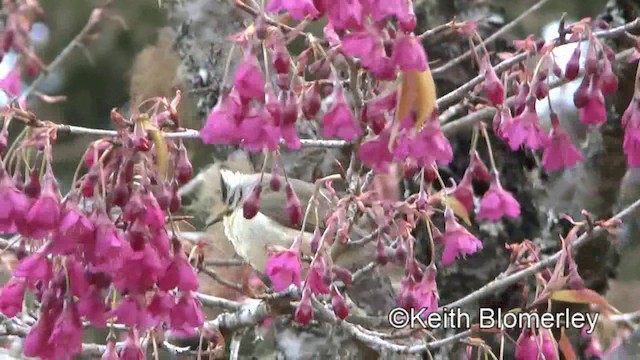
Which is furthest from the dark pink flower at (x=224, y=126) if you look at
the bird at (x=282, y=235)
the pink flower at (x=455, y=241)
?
the bird at (x=282, y=235)

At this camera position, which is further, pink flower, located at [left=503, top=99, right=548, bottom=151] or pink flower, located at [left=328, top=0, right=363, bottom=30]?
pink flower, located at [left=503, top=99, right=548, bottom=151]

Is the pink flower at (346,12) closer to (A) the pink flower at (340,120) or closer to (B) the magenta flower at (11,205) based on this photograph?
(A) the pink flower at (340,120)

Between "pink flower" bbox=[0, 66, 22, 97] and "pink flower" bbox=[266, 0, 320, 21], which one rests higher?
"pink flower" bbox=[266, 0, 320, 21]

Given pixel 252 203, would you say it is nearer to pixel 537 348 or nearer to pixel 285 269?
pixel 285 269

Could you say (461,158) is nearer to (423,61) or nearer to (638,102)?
(638,102)

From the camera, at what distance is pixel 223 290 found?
6.97 feet

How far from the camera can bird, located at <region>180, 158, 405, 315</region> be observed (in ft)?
5.49

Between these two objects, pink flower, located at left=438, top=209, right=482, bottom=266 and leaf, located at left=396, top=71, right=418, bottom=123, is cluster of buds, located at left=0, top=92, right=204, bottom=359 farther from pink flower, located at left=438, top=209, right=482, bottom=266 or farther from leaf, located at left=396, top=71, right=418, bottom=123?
pink flower, located at left=438, top=209, right=482, bottom=266

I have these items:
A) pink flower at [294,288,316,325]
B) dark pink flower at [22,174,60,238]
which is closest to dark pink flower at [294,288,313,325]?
pink flower at [294,288,316,325]

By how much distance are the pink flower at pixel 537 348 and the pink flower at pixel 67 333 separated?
628 mm

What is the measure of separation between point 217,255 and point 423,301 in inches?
→ 52.1

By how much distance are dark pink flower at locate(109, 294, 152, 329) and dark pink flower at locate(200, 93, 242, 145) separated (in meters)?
0.18

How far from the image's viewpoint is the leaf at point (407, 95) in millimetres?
727

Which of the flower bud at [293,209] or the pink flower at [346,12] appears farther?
the flower bud at [293,209]
